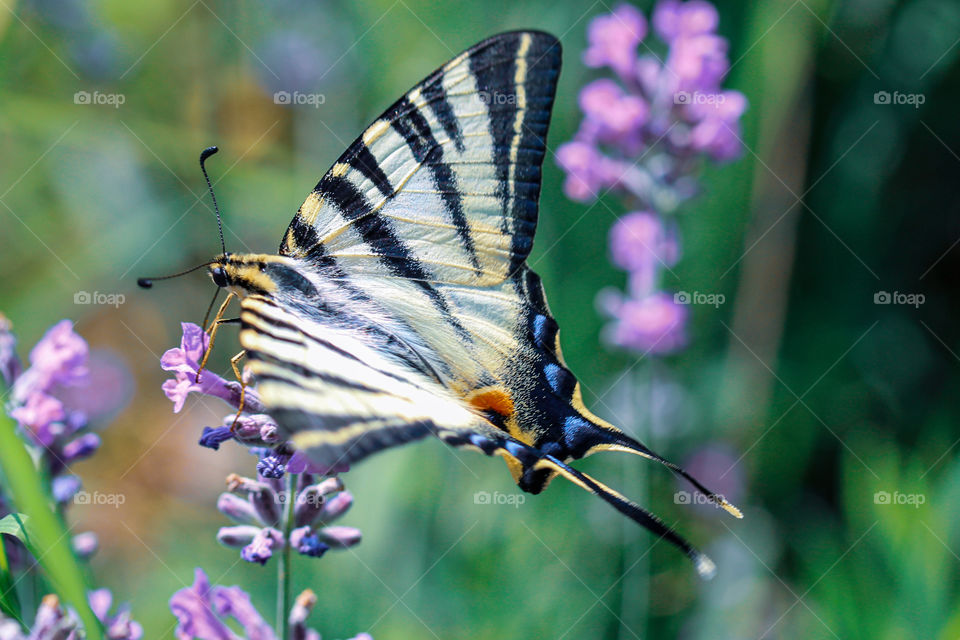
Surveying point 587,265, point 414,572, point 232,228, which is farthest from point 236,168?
point 414,572

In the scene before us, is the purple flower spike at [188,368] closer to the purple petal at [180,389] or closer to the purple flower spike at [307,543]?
the purple petal at [180,389]

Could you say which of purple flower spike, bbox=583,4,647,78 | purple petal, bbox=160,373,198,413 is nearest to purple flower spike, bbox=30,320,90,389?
purple petal, bbox=160,373,198,413

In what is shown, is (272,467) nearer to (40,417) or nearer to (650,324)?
(40,417)

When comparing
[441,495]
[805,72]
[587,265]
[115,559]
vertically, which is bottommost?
[115,559]

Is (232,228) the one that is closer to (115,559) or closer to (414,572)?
(115,559)

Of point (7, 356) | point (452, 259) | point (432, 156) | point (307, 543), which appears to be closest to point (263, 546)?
point (307, 543)

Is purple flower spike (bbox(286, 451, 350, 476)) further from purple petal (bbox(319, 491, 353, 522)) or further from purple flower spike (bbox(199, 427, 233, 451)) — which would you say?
purple petal (bbox(319, 491, 353, 522))
